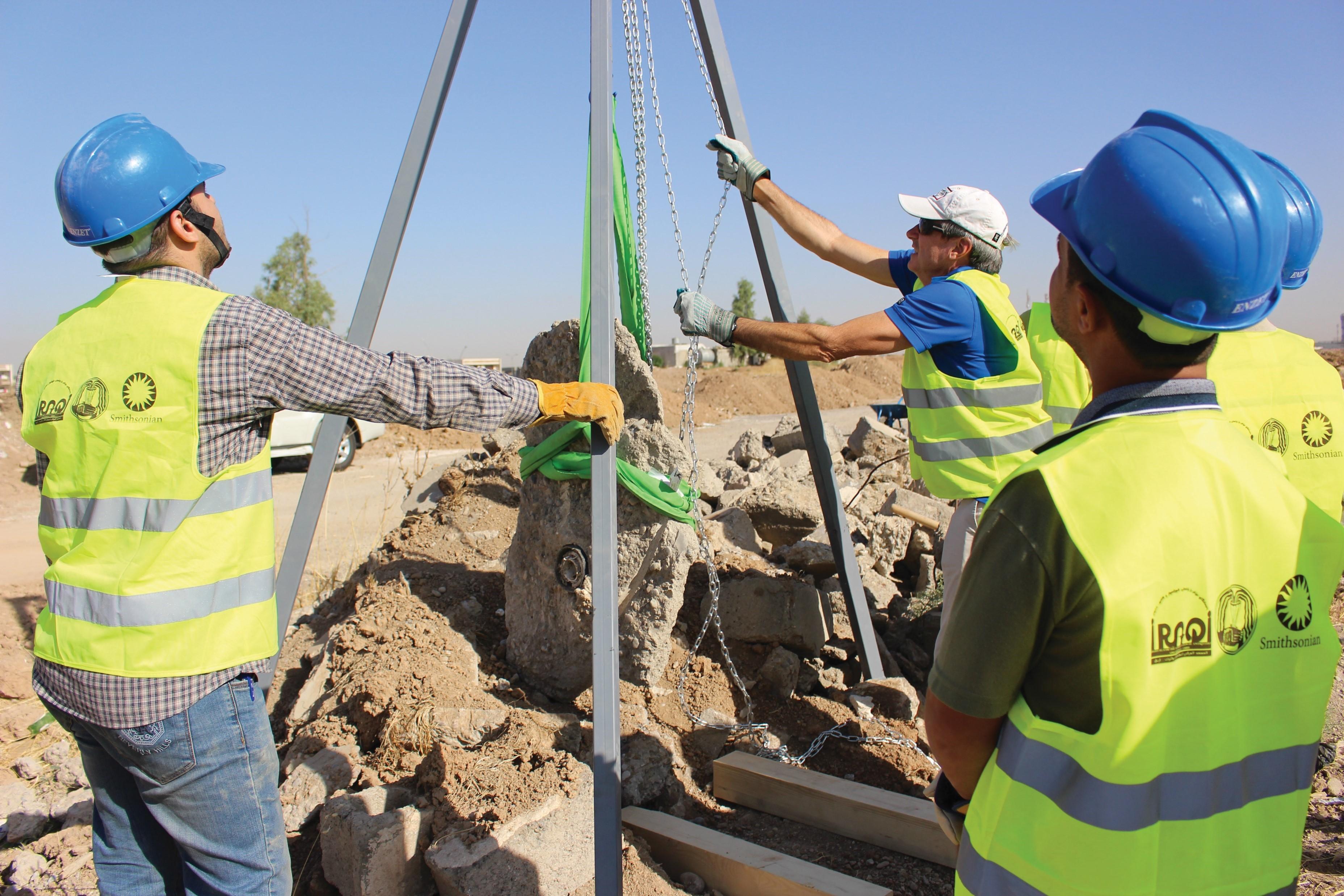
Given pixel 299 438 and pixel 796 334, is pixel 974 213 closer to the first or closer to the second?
pixel 796 334

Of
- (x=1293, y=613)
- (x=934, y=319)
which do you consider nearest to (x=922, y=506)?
(x=934, y=319)

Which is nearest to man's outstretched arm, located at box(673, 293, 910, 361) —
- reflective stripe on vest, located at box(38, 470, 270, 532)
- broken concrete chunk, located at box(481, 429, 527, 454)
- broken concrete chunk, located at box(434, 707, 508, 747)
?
broken concrete chunk, located at box(434, 707, 508, 747)

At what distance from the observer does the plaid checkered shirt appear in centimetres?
163

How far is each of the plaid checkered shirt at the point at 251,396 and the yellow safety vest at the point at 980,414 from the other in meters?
1.72

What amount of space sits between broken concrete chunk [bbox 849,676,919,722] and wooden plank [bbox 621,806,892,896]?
3.80ft

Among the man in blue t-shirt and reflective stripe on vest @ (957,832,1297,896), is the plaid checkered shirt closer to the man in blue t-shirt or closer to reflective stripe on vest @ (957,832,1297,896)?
the man in blue t-shirt

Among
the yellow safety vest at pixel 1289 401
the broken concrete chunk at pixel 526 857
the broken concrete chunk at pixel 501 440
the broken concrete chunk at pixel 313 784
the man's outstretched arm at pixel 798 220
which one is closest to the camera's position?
the broken concrete chunk at pixel 526 857

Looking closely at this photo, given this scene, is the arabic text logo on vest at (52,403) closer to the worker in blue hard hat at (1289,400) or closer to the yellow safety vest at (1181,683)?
the yellow safety vest at (1181,683)

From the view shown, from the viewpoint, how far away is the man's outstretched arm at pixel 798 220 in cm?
325

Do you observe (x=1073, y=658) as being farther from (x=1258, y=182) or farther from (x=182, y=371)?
(x=182, y=371)

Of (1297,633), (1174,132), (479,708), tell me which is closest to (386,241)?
(479,708)

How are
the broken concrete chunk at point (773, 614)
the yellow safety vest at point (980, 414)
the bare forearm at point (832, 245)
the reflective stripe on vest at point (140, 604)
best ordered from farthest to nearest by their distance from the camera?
the broken concrete chunk at point (773, 614)
the bare forearm at point (832, 245)
the yellow safety vest at point (980, 414)
the reflective stripe on vest at point (140, 604)

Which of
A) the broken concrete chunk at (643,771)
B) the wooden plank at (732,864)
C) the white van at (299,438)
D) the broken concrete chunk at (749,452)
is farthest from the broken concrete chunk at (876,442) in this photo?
the white van at (299,438)

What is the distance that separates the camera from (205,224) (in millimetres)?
1871
